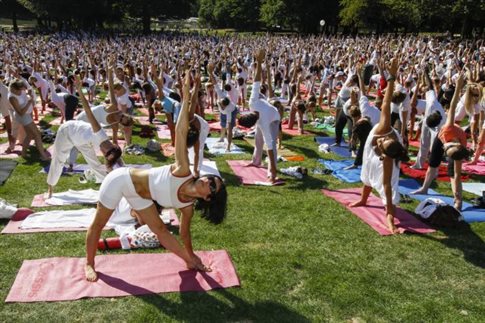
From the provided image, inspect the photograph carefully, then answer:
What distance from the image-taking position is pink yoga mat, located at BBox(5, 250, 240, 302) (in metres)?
4.66

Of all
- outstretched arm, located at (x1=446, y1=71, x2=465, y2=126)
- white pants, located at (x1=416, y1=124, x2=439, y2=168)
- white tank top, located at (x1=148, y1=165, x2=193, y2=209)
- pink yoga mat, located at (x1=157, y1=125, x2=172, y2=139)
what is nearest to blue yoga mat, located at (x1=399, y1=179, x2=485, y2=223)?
white pants, located at (x1=416, y1=124, x2=439, y2=168)

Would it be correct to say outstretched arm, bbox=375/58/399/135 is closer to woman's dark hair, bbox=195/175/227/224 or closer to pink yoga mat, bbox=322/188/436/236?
pink yoga mat, bbox=322/188/436/236

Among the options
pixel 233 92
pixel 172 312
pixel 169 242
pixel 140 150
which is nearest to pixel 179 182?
pixel 169 242

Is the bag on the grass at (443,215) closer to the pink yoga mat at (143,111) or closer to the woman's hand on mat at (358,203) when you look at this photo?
the woman's hand on mat at (358,203)

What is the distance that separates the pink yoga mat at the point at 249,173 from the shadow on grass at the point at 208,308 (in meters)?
4.02

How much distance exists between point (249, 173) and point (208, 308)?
4982mm

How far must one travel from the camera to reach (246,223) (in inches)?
267

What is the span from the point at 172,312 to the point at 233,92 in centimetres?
943

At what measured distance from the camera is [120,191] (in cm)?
448

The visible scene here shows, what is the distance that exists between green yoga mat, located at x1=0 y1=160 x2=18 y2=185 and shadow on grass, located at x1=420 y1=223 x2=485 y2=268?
7.60 meters

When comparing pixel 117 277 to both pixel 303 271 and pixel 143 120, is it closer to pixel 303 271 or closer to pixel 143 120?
pixel 303 271

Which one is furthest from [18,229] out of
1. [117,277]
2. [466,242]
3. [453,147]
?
[453,147]

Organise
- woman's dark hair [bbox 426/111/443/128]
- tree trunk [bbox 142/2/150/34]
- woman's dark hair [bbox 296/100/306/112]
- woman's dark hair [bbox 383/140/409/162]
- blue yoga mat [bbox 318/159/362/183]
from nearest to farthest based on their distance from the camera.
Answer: woman's dark hair [bbox 383/140/409/162] → woman's dark hair [bbox 426/111/443/128] → blue yoga mat [bbox 318/159/362/183] → woman's dark hair [bbox 296/100/306/112] → tree trunk [bbox 142/2/150/34]

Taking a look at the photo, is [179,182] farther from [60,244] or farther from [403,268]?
[403,268]
